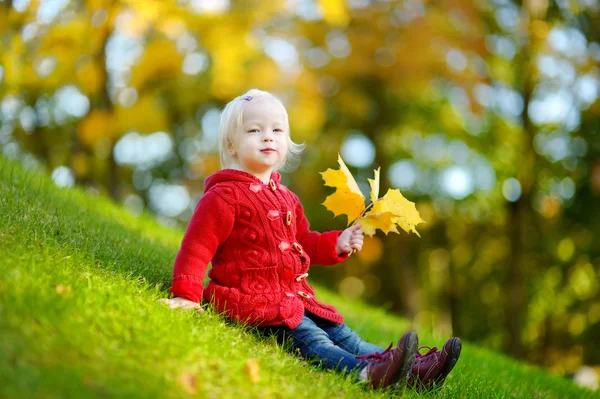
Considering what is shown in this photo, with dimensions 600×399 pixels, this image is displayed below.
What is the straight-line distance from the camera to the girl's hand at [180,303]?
295 cm

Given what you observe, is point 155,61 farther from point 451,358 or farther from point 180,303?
point 451,358

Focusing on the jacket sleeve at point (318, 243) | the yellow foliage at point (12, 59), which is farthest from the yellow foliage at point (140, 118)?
the jacket sleeve at point (318, 243)

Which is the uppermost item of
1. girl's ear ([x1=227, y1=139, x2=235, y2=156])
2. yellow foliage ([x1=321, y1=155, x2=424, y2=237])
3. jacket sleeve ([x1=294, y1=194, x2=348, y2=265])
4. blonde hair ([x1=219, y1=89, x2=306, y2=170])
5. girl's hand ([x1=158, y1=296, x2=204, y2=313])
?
blonde hair ([x1=219, y1=89, x2=306, y2=170])

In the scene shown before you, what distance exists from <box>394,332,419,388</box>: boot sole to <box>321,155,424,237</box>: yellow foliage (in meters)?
0.57

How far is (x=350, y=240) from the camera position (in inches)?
134

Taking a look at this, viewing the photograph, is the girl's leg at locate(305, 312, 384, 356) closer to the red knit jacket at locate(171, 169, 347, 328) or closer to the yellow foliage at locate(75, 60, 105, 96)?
the red knit jacket at locate(171, 169, 347, 328)

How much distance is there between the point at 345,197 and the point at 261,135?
1.72 feet

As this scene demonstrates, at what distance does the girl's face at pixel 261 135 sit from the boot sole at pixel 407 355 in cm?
107

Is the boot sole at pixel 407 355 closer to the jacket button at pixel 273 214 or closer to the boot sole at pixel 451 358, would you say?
the boot sole at pixel 451 358

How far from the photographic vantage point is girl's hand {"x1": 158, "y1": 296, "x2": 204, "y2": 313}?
2.95 meters

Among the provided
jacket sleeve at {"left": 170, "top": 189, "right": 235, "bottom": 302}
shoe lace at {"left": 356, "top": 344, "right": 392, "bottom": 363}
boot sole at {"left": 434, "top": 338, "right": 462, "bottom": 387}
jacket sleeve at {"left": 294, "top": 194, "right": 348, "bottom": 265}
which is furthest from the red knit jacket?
boot sole at {"left": 434, "top": 338, "right": 462, "bottom": 387}

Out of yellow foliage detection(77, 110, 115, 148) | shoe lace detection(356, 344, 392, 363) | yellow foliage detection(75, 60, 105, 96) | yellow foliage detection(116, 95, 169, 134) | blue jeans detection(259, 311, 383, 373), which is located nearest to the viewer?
shoe lace detection(356, 344, 392, 363)

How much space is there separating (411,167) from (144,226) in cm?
896

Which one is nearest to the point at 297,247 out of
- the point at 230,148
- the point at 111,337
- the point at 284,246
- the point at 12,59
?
the point at 284,246
